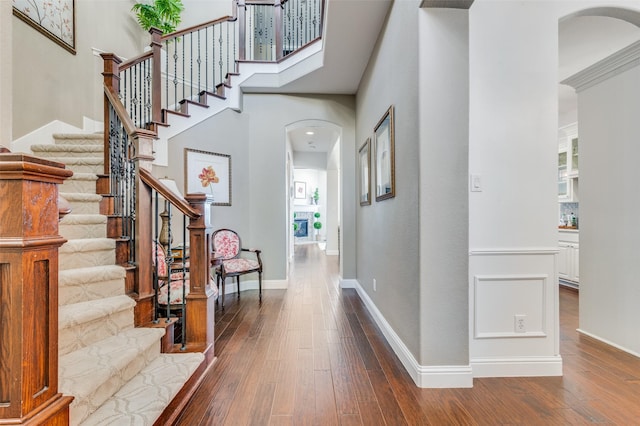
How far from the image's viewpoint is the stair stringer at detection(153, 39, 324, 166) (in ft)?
11.8

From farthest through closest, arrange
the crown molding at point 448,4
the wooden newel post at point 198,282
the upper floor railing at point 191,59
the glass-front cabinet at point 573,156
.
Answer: the glass-front cabinet at point 573,156 → the upper floor railing at point 191,59 → the wooden newel post at point 198,282 → the crown molding at point 448,4

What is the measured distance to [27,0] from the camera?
10.0ft

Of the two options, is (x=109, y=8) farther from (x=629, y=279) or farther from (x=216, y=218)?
(x=629, y=279)

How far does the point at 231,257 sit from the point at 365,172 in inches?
82.2

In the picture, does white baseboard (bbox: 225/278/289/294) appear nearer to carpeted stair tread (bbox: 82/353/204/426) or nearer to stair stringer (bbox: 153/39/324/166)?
stair stringer (bbox: 153/39/324/166)

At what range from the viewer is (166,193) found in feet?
6.47

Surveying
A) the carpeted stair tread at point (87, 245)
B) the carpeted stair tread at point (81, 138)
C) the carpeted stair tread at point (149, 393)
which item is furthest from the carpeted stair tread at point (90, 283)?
the carpeted stair tread at point (81, 138)

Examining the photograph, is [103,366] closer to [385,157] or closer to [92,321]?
[92,321]

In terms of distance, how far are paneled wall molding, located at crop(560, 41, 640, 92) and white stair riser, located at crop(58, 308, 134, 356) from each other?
4.10m

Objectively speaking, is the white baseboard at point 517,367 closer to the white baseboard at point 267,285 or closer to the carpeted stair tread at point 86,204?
the white baseboard at point 267,285

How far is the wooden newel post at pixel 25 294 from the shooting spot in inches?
31.0

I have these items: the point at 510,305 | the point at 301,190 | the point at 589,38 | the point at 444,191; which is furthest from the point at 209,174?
the point at 301,190

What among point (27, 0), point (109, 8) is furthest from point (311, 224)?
point (27, 0)

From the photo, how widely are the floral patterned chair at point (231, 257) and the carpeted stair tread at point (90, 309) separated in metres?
1.60
